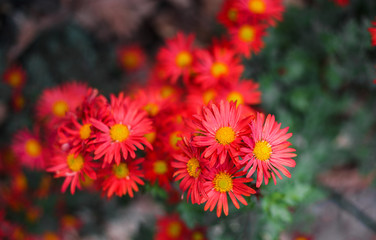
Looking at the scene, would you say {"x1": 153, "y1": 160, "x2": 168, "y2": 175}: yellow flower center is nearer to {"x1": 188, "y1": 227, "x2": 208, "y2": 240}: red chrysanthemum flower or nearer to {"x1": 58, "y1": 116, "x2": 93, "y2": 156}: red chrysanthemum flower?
{"x1": 58, "y1": 116, "x2": 93, "y2": 156}: red chrysanthemum flower

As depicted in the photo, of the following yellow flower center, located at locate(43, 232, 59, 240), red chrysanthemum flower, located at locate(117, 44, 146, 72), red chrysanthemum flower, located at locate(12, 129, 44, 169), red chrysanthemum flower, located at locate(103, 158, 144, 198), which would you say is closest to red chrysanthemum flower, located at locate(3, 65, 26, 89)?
red chrysanthemum flower, located at locate(12, 129, 44, 169)

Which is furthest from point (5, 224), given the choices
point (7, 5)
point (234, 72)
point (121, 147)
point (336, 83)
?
point (336, 83)

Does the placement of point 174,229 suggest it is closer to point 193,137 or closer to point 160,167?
point 160,167

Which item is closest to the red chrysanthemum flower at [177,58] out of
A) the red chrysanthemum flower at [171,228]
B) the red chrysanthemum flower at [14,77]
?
the red chrysanthemum flower at [171,228]

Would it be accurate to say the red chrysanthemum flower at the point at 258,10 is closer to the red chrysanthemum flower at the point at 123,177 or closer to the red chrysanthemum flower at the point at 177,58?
the red chrysanthemum flower at the point at 177,58

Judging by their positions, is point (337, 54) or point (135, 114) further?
point (337, 54)

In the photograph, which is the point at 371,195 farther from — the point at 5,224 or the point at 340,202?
the point at 5,224
